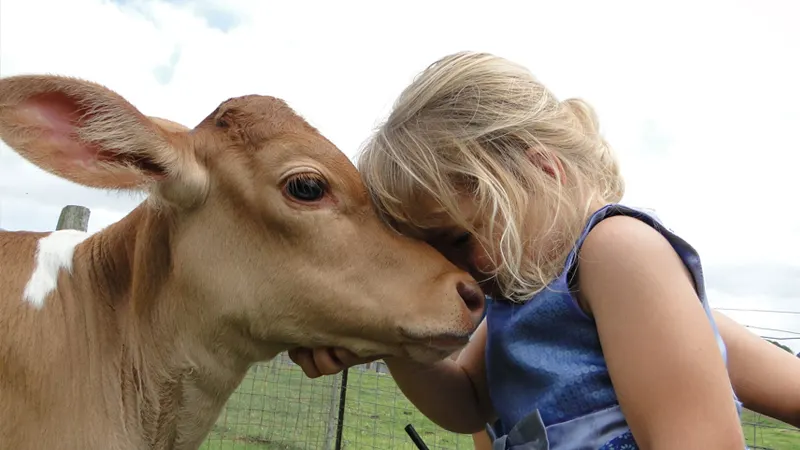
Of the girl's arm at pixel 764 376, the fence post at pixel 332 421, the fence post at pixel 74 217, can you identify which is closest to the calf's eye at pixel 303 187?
the girl's arm at pixel 764 376

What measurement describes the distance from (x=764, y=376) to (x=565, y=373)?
97cm

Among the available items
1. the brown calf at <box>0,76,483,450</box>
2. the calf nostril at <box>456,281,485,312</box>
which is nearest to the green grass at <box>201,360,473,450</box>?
the brown calf at <box>0,76,483,450</box>

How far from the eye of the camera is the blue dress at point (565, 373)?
7.34 ft

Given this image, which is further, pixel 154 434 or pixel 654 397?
pixel 154 434

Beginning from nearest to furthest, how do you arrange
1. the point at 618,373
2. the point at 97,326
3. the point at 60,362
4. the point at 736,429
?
the point at 736,429
the point at 618,373
the point at 60,362
the point at 97,326

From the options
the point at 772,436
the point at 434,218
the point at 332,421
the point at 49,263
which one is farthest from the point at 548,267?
the point at 332,421

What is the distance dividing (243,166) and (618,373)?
163 centimetres

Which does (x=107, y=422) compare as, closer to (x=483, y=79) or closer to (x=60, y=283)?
(x=60, y=283)

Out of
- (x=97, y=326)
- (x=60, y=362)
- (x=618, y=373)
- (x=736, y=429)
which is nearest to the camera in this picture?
(x=736, y=429)

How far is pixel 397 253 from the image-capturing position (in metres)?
2.66

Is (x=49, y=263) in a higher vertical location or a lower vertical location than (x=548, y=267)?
lower

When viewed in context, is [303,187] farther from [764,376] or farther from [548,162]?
[764,376]

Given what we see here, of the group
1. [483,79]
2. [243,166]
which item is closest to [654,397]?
[483,79]

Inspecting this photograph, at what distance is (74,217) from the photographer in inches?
260
